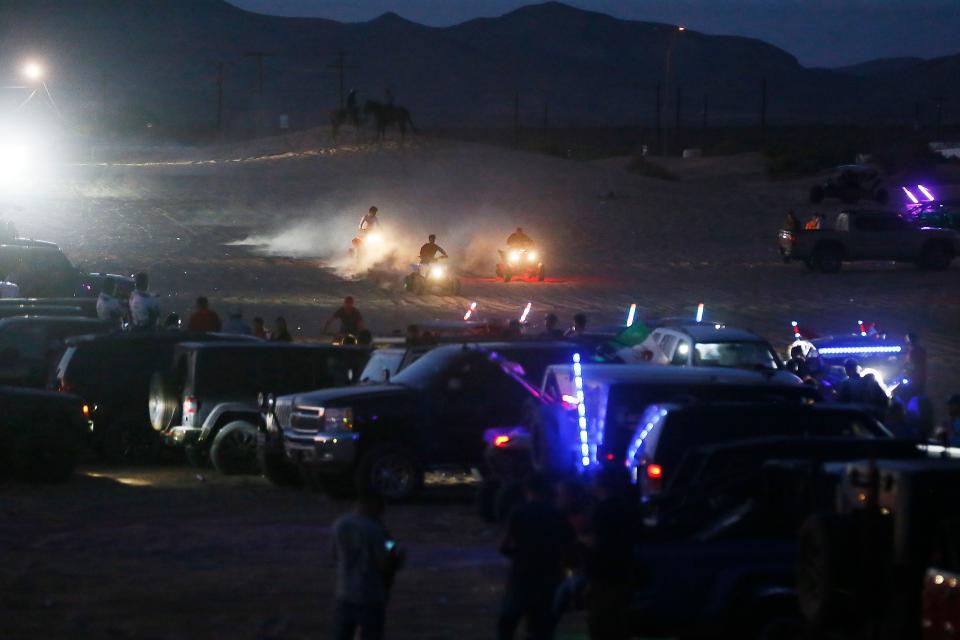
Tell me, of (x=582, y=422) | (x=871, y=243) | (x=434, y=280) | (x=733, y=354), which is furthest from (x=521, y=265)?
(x=582, y=422)

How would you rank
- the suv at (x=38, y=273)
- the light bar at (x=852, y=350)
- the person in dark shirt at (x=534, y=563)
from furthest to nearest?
the suv at (x=38, y=273) < the light bar at (x=852, y=350) < the person in dark shirt at (x=534, y=563)

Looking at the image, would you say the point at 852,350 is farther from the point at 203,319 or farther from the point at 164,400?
the point at 203,319

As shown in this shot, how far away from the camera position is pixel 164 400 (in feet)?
59.2

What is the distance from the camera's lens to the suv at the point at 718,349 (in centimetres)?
1980

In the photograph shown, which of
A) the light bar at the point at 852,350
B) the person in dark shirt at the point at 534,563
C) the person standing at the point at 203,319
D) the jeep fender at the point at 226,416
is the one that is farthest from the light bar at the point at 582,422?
the person standing at the point at 203,319

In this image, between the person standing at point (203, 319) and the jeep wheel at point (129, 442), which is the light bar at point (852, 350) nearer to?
the person standing at point (203, 319)

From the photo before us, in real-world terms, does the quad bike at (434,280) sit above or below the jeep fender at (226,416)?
above

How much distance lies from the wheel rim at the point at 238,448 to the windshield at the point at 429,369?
227 cm

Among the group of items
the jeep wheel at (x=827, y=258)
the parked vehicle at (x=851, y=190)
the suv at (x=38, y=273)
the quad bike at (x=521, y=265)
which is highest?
the parked vehicle at (x=851, y=190)

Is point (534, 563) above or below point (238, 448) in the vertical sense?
above

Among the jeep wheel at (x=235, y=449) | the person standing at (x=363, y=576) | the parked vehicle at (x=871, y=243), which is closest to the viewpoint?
the person standing at (x=363, y=576)

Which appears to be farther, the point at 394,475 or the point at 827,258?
the point at 827,258

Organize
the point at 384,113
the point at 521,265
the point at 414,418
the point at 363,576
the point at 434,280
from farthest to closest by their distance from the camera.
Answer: the point at 384,113
the point at 521,265
the point at 434,280
the point at 414,418
the point at 363,576

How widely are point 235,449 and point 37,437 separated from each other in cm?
219
